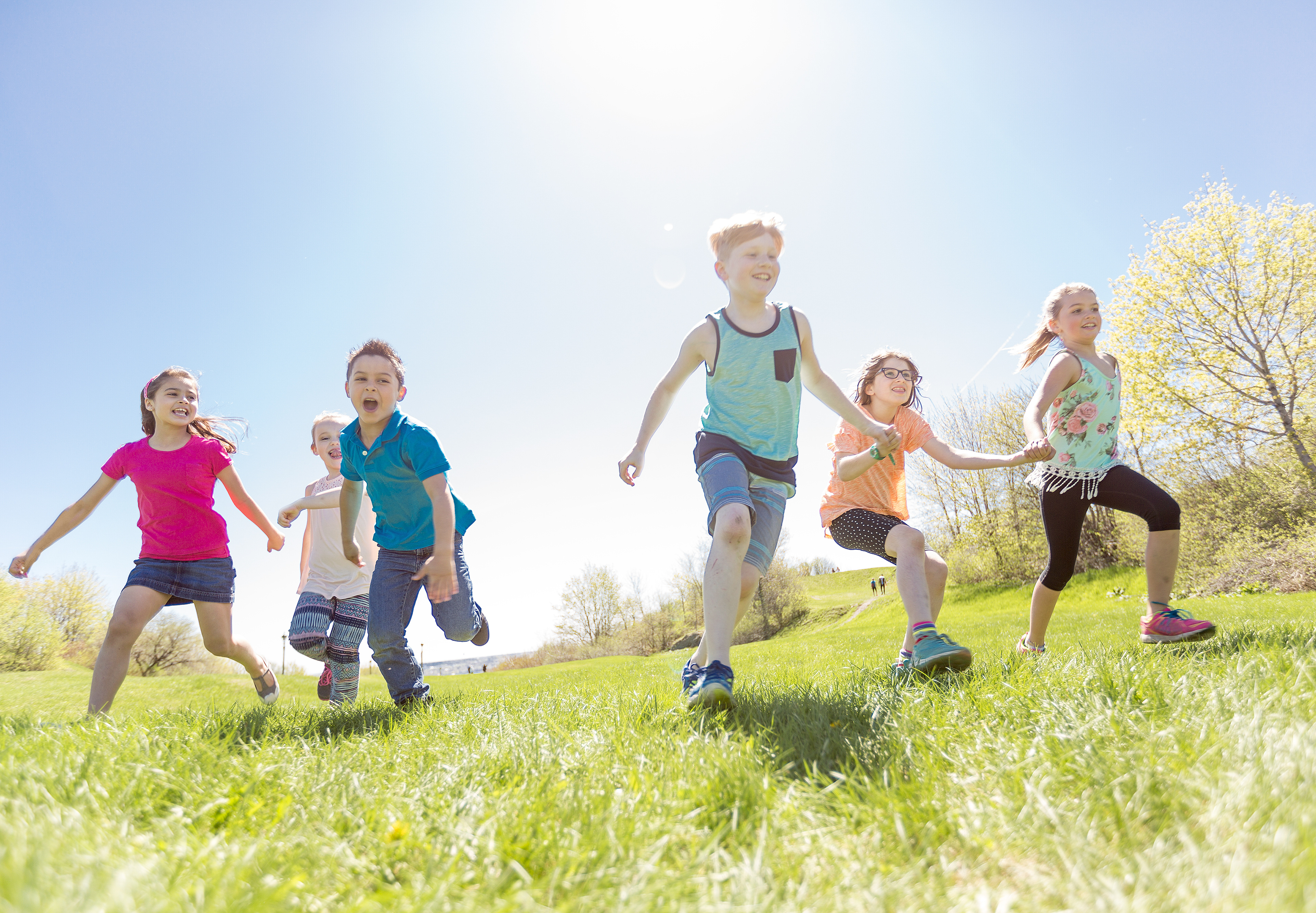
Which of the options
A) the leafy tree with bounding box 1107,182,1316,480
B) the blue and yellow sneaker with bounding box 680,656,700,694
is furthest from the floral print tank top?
the leafy tree with bounding box 1107,182,1316,480

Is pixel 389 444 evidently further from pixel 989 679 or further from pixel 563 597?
pixel 563 597

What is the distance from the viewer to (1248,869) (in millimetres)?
1200

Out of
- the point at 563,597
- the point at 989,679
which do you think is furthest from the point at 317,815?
the point at 563,597

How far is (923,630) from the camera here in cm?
371

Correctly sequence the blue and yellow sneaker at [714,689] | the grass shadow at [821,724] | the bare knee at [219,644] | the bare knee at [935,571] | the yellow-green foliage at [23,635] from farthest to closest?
the yellow-green foliage at [23,635] → the bare knee at [219,644] → the bare knee at [935,571] → the blue and yellow sneaker at [714,689] → the grass shadow at [821,724]

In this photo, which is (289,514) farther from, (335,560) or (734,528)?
(734,528)

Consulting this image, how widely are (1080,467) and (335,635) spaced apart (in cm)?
628

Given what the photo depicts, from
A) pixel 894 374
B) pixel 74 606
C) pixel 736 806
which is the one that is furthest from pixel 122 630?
pixel 74 606

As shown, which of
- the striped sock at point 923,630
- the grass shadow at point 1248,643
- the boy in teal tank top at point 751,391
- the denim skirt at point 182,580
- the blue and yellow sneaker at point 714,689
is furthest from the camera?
the denim skirt at point 182,580

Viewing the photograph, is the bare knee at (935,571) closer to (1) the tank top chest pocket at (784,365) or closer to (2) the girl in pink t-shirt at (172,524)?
(1) the tank top chest pocket at (784,365)

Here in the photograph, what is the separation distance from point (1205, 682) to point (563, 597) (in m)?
55.1

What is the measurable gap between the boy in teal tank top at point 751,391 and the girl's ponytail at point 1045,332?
2.09 metres

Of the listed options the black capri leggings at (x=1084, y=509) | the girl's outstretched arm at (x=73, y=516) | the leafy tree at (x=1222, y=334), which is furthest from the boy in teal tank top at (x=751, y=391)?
the leafy tree at (x=1222, y=334)

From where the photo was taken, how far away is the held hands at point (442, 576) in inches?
153
